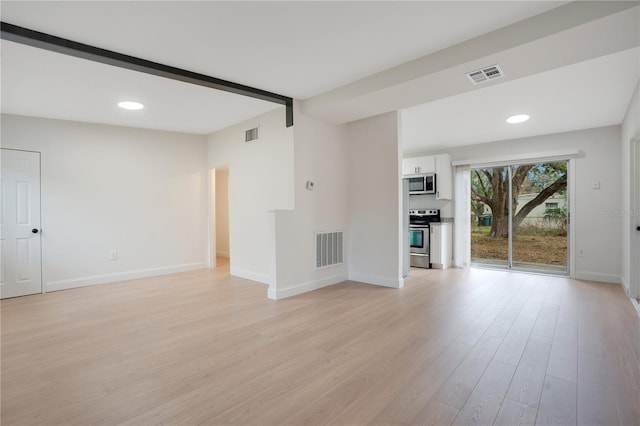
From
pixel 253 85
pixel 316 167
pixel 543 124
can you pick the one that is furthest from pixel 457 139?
pixel 253 85

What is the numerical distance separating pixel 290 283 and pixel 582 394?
2995 mm

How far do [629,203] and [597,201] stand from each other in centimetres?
97

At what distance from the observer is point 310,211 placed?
4.48 meters

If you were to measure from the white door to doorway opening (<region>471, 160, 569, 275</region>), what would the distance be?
727cm

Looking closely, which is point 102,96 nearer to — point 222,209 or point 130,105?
point 130,105

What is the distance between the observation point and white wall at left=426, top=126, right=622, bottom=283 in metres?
4.89

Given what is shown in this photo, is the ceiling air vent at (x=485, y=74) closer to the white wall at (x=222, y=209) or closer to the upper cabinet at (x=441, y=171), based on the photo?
the upper cabinet at (x=441, y=171)

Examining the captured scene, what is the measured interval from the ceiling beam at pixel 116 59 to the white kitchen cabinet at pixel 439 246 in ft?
13.0

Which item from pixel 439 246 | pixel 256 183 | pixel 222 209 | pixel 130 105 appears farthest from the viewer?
pixel 222 209

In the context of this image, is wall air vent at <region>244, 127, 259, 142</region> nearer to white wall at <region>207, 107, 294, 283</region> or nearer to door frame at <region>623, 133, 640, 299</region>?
white wall at <region>207, 107, 294, 283</region>

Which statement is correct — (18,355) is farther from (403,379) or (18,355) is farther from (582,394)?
(582,394)

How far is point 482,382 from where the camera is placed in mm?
2062

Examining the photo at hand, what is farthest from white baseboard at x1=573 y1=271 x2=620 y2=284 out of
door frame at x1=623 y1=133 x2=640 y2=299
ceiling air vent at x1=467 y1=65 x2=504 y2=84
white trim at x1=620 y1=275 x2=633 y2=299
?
ceiling air vent at x1=467 y1=65 x2=504 y2=84

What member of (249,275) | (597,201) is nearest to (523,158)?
(597,201)
